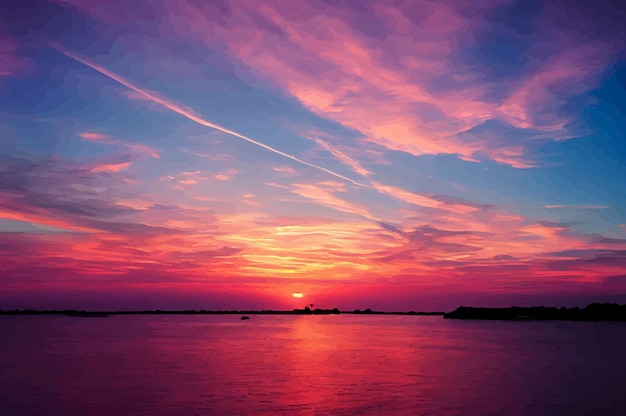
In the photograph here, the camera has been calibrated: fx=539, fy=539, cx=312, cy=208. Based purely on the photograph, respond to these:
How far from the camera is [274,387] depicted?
37531 mm

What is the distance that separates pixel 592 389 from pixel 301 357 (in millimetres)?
30435

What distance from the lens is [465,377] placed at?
44406mm

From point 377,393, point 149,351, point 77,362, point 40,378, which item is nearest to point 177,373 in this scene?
point 40,378

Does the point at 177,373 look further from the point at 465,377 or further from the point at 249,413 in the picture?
the point at 465,377

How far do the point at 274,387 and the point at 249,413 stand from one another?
8.81 meters

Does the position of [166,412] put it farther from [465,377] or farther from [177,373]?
[465,377]

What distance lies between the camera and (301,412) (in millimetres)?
29109

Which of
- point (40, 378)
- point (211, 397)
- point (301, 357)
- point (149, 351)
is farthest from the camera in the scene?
point (149, 351)

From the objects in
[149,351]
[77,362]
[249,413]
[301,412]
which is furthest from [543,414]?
[149,351]

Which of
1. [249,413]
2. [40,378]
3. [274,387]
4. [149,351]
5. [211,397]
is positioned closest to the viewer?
[249,413]

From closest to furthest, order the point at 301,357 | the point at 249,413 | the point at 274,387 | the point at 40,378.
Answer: the point at 249,413
the point at 274,387
the point at 40,378
the point at 301,357

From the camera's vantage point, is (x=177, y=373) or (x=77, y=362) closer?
(x=177, y=373)

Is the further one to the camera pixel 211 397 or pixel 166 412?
pixel 211 397

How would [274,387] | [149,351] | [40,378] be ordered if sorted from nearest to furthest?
[274,387] < [40,378] < [149,351]
